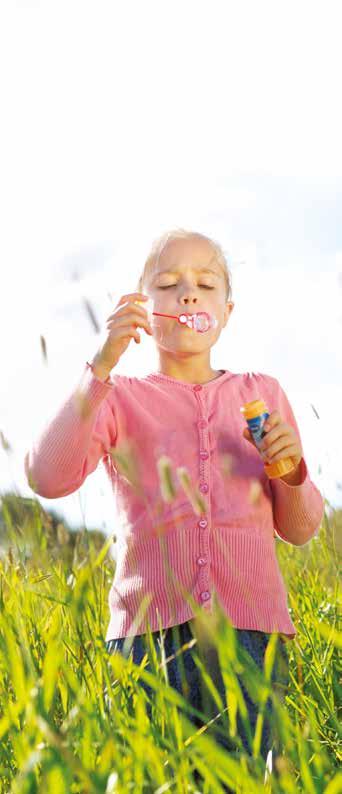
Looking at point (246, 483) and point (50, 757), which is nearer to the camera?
point (50, 757)

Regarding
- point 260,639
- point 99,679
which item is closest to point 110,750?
point 99,679

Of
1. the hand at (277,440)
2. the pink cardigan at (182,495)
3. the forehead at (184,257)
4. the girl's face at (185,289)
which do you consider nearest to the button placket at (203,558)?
the pink cardigan at (182,495)

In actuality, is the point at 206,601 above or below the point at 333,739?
above

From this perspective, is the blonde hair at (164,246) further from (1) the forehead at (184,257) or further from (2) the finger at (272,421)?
(2) the finger at (272,421)

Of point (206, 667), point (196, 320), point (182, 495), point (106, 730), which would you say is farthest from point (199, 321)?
point (106, 730)

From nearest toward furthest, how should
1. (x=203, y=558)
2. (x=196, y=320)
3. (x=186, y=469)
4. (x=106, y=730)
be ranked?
(x=106, y=730) → (x=186, y=469) → (x=203, y=558) → (x=196, y=320)

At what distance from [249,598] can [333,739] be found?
33 cm

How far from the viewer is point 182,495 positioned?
228 cm

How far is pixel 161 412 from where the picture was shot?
242 cm

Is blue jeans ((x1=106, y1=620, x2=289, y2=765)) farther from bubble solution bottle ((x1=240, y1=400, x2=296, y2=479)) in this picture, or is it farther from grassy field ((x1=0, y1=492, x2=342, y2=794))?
bubble solution bottle ((x1=240, y1=400, x2=296, y2=479))

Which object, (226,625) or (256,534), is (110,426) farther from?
(226,625)

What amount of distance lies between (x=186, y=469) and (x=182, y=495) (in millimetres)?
216

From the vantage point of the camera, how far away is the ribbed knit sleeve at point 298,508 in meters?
2.35

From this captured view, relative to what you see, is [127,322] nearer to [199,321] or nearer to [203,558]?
[199,321]
